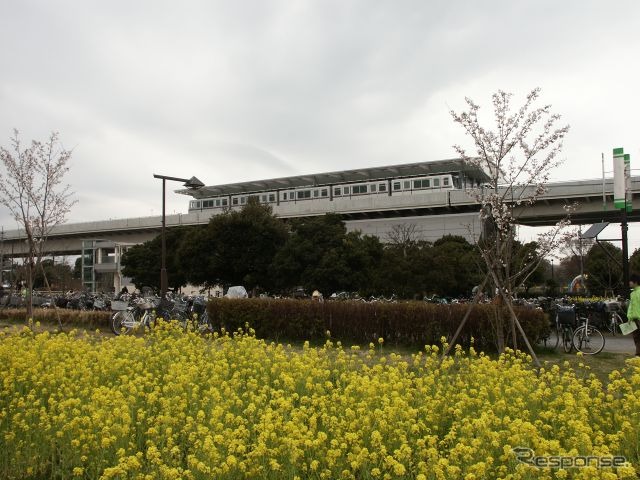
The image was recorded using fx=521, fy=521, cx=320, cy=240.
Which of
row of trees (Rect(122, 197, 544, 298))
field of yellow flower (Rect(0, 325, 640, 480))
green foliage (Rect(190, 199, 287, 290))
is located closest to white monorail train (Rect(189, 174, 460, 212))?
row of trees (Rect(122, 197, 544, 298))

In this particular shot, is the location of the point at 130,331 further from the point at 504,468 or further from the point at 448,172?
the point at 448,172

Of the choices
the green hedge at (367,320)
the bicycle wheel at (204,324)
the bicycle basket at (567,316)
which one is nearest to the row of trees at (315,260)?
the bicycle wheel at (204,324)

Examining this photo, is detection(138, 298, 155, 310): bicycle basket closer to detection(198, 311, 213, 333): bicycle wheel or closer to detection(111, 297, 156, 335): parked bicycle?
detection(111, 297, 156, 335): parked bicycle

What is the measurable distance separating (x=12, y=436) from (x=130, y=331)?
9302 millimetres

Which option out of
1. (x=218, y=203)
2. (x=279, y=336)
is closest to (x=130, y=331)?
(x=279, y=336)

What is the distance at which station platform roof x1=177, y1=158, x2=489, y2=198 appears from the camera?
55781 mm

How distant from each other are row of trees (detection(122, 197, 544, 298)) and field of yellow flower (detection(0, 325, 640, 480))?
20.1 m

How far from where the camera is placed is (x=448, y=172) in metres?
53.8

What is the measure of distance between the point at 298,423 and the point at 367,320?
7947 millimetres

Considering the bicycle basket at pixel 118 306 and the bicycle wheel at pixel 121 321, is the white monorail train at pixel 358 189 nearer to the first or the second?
the bicycle basket at pixel 118 306

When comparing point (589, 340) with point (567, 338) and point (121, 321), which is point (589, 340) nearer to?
point (567, 338)

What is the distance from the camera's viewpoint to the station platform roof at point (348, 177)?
183 ft

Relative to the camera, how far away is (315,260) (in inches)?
1168

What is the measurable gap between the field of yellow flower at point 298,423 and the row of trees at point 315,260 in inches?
792
